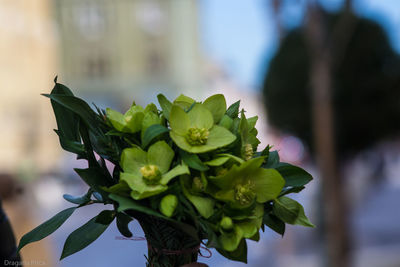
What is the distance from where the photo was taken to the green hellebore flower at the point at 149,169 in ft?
2.44

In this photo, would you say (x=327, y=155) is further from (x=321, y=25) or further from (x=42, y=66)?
(x=42, y=66)

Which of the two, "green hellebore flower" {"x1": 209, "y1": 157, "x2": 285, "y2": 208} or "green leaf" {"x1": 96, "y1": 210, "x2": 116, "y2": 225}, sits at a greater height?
"green hellebore flower" {"x1": 209, "y1": 157, "x2": 285, "y2": 208}

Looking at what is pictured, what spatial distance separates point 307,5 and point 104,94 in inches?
925

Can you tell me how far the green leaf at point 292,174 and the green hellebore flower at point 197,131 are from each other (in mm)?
124

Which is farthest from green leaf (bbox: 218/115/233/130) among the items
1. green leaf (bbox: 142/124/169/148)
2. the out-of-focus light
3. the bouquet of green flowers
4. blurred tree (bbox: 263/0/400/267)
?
the out-of-focus light

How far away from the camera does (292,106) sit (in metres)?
4.86

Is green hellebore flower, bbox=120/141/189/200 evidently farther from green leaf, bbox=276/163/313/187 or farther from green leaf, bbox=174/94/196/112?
green leaf, bbox=276/163/313/187

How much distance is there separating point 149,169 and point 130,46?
85.2 ft

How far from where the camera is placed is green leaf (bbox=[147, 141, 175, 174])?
78 centimetres

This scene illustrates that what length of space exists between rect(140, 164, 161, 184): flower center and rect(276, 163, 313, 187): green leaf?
0.70ft

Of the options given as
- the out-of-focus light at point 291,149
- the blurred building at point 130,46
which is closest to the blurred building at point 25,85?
the blurred building at point 130,46

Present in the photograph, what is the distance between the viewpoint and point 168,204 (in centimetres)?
74

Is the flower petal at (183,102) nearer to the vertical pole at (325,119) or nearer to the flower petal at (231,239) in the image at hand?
the flower petal at (231,239)

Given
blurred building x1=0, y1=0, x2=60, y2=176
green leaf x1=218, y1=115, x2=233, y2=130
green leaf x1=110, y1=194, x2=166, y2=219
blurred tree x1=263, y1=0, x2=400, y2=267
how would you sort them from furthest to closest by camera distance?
blurred building x1=0, y1=0, x2=60, y2=176
blurred tree x1=263, y1=0, x2=400, y2=267
green leaf x1=218, y1=115, x2=233, y2=130
green leaf x1=110, y1=194, x2=166, y2=219
